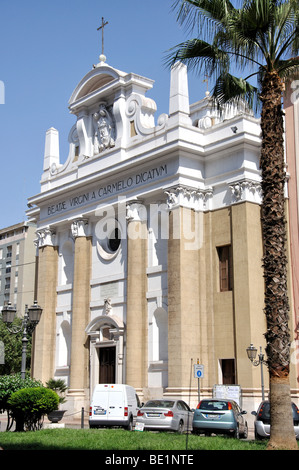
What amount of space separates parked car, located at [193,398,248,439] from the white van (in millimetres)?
3249

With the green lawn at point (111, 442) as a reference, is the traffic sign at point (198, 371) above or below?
above

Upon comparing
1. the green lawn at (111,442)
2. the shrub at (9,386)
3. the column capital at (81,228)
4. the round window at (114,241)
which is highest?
the column capital at (81,228)

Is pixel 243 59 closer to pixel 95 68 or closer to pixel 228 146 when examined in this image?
pixel 228 146

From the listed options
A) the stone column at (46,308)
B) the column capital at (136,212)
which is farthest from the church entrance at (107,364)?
the column capital at (136,212)

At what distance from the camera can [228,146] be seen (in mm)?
27984

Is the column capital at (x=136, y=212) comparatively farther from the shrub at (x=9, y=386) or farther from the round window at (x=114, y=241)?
the shrub at (x=9, y=386)

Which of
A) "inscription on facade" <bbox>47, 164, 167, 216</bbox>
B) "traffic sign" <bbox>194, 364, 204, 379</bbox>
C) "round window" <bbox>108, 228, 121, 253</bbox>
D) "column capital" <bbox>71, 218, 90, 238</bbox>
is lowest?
"traffic sign" <bbox>194, 364, 204, 379</bbox>

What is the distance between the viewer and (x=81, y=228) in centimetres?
3403

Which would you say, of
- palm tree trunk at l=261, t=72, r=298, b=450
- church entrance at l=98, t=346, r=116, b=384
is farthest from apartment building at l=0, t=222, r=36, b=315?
palm tree trunk at l=261, t=72, r=298, b=450

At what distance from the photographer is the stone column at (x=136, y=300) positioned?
2903cm

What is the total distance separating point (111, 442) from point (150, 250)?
15.0m

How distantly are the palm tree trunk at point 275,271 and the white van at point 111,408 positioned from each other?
9158mm

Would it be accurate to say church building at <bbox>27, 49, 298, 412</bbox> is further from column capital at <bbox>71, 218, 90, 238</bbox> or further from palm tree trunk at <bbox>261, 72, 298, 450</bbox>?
palm tree trunk at <bbox>261, 72, 298, 450</bbox>

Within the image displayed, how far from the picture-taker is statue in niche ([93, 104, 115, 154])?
112ft
